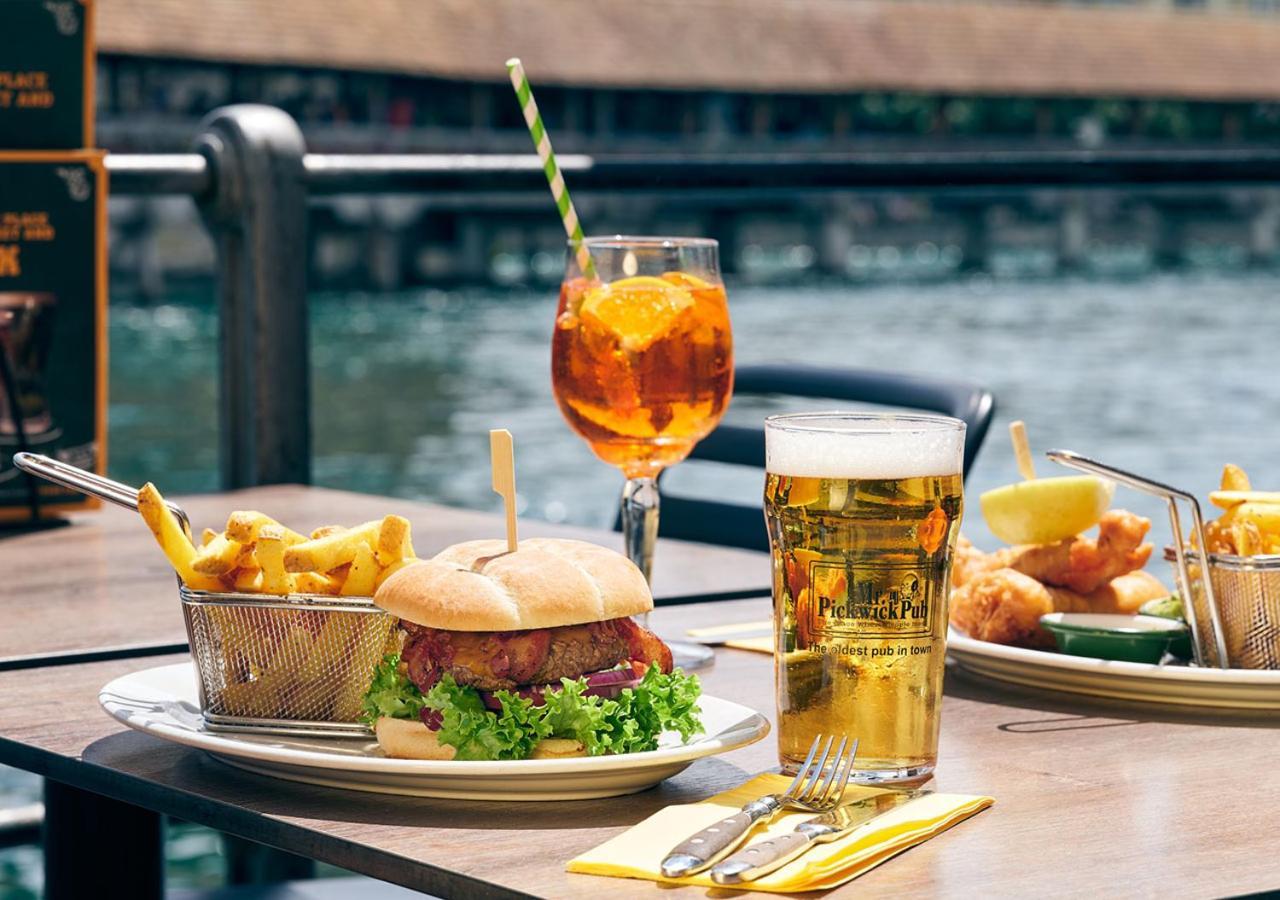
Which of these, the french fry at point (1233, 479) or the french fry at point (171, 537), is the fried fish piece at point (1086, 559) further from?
the french fry at point (171, 537)

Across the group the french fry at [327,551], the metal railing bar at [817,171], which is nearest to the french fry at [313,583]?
the french fry at [327,551]

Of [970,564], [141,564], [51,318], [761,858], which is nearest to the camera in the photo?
[761,858]

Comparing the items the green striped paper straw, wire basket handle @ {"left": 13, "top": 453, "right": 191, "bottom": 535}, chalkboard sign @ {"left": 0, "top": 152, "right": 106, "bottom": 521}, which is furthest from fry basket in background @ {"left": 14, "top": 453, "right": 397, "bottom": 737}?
chalkboard sign @ {"left": 0, "top": 152, "right": 106, "bottom": 521}

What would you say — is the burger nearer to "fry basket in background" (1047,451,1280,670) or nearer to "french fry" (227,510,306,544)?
"french fry" (227,510,306,544)

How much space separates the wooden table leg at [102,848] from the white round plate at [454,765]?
0.75 ft

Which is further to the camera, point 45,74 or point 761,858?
point 45,74

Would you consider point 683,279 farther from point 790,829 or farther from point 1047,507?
point 790,829

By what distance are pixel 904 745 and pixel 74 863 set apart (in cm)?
45

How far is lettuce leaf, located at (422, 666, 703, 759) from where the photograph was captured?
0.70 metres

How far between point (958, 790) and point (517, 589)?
168 mm

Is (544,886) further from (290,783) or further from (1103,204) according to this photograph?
(1103,204)

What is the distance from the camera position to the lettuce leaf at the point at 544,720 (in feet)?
2.30

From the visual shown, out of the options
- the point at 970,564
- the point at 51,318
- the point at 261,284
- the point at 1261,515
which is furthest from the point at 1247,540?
the point at 261,284

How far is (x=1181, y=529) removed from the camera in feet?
2.85
